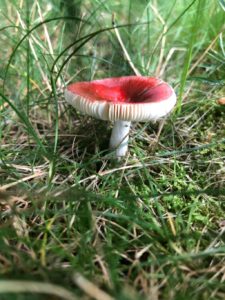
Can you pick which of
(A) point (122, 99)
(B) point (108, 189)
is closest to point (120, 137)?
(A) point (122, 99)

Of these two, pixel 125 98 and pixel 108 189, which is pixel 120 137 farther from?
pixel 108 189

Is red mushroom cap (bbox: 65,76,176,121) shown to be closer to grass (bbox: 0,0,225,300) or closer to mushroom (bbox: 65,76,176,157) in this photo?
mushroom (bbox: 65,76,176,157)

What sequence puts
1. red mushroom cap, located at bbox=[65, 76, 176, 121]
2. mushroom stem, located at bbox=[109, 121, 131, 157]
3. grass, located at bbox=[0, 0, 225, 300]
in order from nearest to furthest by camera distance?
grass, located at bbox=[0, 0, 225, 300] < red mushroom cap, located at bbox=[65, 76, 176, 121] < mushroom stem, located at bbox=[109, 121, 131, 157]

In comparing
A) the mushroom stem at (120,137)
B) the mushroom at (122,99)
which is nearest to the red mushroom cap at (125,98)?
the mushroom at (122,99)

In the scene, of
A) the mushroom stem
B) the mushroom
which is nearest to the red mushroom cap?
the mushroom

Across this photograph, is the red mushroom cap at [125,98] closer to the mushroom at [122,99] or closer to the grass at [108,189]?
the mushroom at [122,99]
